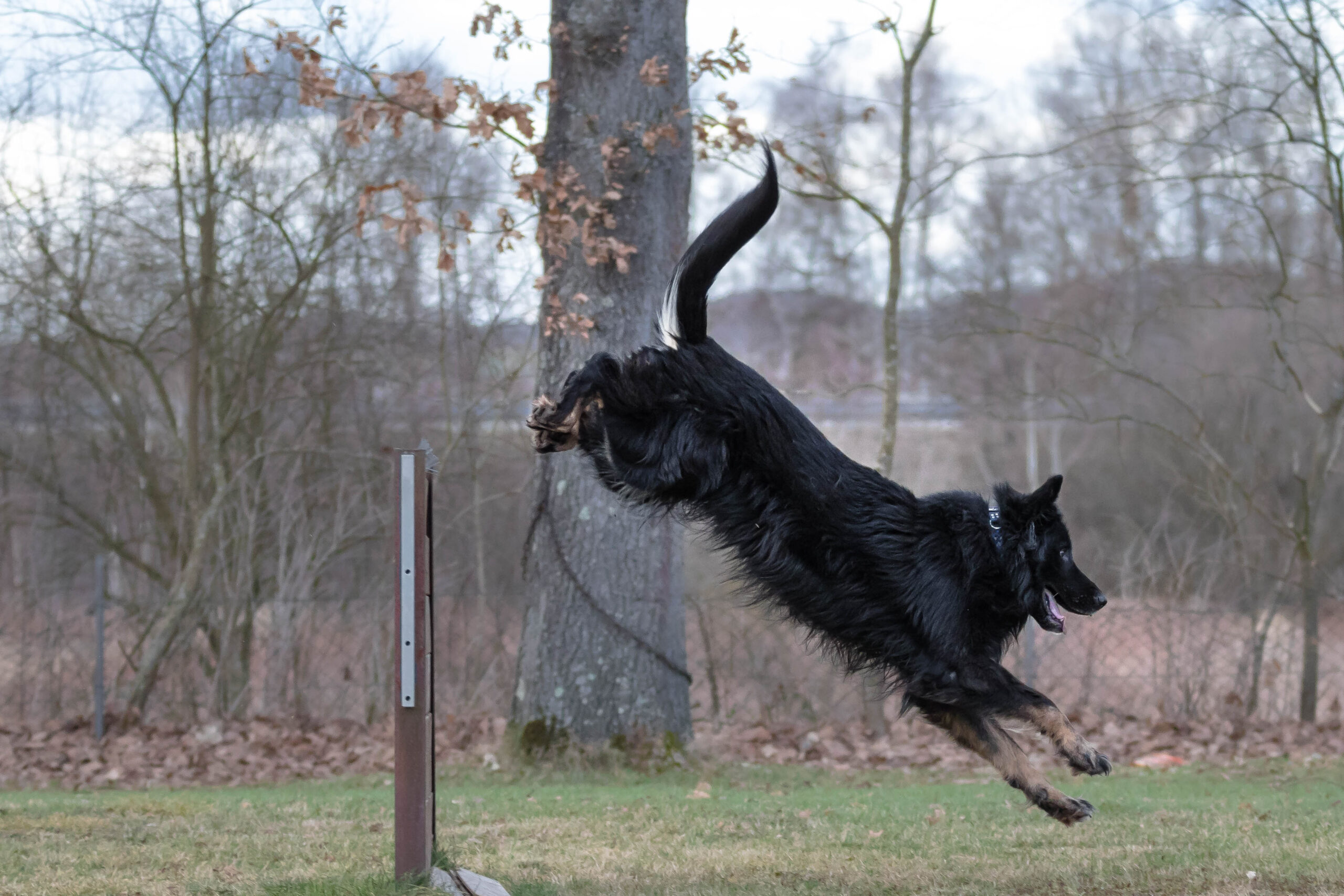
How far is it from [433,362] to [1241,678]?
794 centimetres

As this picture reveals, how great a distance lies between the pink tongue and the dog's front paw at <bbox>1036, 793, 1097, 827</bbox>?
24.3 inches

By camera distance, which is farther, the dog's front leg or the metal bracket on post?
the dog's front leg

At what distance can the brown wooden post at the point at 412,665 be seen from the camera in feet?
11.9

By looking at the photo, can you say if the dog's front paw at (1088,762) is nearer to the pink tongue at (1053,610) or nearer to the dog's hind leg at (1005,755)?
the dog's hind leg at (1005,755)

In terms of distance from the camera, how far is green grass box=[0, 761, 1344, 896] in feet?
13.7

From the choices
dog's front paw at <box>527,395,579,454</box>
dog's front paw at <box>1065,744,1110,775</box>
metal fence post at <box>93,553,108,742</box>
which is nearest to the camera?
dog's front paw at <box>1065,744,1110,775</box>

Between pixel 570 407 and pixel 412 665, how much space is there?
1.11m

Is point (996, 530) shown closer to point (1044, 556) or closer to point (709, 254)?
point (1044, 556)

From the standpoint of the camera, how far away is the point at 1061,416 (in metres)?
→ 10.8

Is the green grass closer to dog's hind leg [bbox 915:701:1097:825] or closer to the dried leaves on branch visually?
dog's hind leg [bbox 915:701:1097:825]

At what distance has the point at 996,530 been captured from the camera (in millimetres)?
4352

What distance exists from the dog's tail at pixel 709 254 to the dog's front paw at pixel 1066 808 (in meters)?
2.02

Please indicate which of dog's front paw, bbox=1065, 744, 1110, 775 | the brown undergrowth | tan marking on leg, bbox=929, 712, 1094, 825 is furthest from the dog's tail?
the brown undergrowth

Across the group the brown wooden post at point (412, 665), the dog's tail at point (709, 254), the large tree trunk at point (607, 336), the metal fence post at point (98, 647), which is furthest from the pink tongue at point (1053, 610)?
the metal fence post at point (98, 647)
